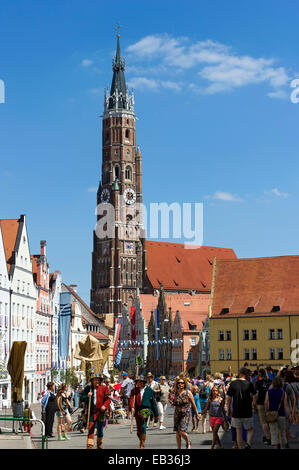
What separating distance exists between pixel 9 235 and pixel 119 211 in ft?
284

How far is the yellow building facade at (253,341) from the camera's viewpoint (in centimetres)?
6944

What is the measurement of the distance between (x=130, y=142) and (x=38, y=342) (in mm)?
92201

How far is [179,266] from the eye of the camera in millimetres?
152250

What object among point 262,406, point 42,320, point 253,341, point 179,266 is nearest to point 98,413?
point 262,406

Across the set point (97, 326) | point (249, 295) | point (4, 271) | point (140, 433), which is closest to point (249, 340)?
point (249, 295)

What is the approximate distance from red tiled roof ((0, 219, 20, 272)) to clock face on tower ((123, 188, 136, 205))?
8705 centimetres

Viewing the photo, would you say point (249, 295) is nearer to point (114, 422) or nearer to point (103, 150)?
point (114, 422)

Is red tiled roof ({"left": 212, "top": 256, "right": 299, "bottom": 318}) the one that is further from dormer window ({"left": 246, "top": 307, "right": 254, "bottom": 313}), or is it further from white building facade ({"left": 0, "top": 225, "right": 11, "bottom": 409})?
white building facade ({"left": 0, "top": 225, "right": 11, "bottom": 409})

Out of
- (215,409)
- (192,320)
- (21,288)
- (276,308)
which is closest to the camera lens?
(215,409)

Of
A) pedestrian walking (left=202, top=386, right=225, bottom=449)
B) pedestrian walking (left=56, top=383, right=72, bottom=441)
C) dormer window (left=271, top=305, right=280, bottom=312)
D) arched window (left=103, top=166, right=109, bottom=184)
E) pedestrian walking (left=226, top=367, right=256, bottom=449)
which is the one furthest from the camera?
arched window (left=103, top=166, right=109, bottom=184)

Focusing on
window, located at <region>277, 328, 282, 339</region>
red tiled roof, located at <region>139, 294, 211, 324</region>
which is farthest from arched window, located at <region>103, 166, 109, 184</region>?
window, located at <region>277, 328, 282, 339</region>

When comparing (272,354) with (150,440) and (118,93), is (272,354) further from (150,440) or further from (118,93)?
(118,93)

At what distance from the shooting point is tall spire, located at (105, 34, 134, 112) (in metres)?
157

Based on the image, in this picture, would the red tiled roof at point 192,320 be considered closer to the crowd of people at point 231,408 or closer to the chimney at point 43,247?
the chimney at point 43,247
